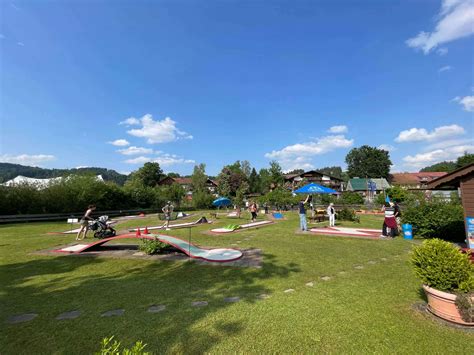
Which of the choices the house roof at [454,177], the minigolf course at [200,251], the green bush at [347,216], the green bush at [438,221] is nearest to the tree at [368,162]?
the green bush at [347,216]

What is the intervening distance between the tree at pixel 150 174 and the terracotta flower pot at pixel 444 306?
2592 inches

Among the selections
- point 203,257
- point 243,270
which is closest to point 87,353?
point 243,270

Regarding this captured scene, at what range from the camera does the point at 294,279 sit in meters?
5.18

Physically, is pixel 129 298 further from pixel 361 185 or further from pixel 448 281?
pixel 361 185

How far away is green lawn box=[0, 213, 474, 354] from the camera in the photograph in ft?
9.77

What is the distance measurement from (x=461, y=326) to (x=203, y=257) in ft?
18.3

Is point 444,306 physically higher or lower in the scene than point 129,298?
higher

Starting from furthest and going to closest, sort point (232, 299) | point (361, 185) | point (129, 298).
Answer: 1. point (361, 185)
2. point (129, 298)
3. point (232, 299)

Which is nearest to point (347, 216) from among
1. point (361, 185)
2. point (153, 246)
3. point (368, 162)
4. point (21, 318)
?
point (153, 246)

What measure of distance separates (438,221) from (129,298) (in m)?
11.3

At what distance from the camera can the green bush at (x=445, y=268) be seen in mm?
→ 3285

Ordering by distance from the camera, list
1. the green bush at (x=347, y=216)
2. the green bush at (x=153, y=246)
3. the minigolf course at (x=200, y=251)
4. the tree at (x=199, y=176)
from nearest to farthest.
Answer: the minigolf course at (x=200, y=251) → the green bush at (x=153, y=246) → the green bush at (x=347, y=216) → the tree at (x=199, y=176)

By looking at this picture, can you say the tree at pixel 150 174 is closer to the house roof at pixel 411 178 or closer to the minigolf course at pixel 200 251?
the minigolf course at pixel 200 251

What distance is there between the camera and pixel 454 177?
293 inches
